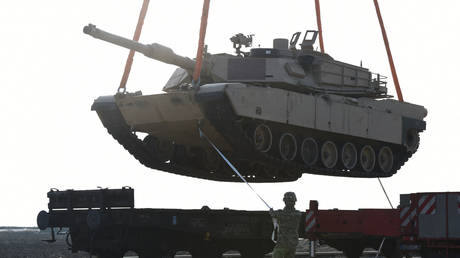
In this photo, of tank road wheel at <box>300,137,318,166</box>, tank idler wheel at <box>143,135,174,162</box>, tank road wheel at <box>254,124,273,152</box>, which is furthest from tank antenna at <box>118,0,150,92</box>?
tank road wheel at <box>300,137,318,166</box>

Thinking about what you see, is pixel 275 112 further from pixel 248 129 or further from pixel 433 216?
pixel 433 216

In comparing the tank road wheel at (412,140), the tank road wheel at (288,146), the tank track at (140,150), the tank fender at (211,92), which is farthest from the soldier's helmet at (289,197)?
the tank road wheel at (412,140)

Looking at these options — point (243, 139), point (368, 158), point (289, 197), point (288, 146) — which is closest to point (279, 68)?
point (288, 146)

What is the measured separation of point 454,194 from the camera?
12.7m

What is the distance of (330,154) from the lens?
66.9 ft

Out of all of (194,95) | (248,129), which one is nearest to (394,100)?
(248,129)

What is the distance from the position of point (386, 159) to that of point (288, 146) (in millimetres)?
Answer: 4601

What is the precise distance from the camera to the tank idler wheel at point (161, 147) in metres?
19.5

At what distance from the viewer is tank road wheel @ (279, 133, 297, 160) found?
61.5 feet

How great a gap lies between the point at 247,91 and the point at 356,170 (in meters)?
5.25

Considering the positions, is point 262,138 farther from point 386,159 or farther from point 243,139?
point 386,159

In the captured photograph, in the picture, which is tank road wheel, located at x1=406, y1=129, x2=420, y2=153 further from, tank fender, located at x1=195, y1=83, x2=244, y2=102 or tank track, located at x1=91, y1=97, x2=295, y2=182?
tank fender, located at x1=195, y1=83, x2=244, y2=102

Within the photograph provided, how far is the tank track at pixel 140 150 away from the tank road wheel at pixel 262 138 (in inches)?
108

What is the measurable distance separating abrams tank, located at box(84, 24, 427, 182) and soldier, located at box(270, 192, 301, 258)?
215 inches
